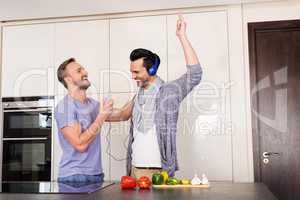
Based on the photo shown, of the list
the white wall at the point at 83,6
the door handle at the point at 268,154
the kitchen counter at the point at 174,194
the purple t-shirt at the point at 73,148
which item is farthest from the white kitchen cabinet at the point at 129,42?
the kitchen counter at the point at 174,194

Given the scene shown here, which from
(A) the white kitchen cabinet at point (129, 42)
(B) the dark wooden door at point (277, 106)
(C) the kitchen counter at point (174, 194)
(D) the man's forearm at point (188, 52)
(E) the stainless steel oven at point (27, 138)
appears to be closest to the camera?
(C) the kitchen counter at point (174, 194)

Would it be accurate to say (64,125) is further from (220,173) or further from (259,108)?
(259,108)

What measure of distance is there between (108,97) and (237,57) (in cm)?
129

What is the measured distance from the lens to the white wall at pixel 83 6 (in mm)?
3402

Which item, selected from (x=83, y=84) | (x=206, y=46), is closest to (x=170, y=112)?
(x=206, y=46)

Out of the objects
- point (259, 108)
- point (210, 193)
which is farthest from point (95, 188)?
point (259, 108)

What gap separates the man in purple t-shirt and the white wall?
555 millimetres

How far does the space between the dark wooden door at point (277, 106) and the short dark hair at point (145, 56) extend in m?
0.92

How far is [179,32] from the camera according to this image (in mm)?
3568

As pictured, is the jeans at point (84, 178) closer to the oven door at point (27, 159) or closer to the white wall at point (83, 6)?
the oven door at point (27, 159)

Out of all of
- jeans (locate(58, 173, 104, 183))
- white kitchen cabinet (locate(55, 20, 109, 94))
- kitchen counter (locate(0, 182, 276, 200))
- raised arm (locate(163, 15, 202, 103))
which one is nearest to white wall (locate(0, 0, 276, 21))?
white kitchen cabinet (locate(55, 20, 109, 94))

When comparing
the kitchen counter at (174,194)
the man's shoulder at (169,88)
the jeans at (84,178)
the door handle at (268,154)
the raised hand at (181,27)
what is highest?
the raised hand at (181,27)

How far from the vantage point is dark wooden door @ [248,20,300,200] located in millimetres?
3396

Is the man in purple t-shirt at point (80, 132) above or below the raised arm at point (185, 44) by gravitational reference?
below
